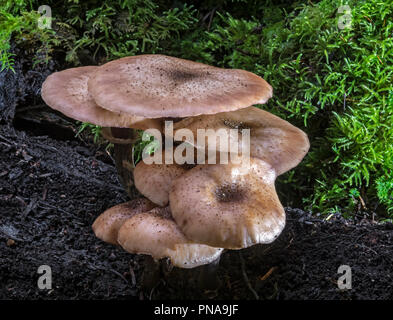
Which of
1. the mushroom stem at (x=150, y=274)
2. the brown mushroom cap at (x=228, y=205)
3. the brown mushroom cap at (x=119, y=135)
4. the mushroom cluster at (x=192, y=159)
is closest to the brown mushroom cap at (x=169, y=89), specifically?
the mushroom cluster at (x=192, y=159)

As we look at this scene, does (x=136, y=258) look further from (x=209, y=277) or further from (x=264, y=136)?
(x=264, y=136)

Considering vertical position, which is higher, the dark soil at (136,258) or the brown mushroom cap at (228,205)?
the brown mushroom cap at (228,205)

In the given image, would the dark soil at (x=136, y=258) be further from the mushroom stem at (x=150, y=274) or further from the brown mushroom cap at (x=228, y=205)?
the brown mushroom cap at (x=228, y=205)

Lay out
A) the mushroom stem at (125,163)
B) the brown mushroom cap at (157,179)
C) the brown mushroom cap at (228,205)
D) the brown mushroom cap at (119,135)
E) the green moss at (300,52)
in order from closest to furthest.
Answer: the brown mushroom cap at (228,205) → the brown mushroom cap at (157,179) → the brown mushroom cap at (119,135) → the mushroom stem at (125,163) → the green moss at (300,52)

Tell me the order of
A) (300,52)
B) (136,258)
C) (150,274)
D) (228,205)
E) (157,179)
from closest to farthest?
(228,205)
(157,179)
(150,274)
(136,258)
(300,52)

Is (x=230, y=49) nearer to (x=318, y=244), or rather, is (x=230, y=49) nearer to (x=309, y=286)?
(x=318, y=244)

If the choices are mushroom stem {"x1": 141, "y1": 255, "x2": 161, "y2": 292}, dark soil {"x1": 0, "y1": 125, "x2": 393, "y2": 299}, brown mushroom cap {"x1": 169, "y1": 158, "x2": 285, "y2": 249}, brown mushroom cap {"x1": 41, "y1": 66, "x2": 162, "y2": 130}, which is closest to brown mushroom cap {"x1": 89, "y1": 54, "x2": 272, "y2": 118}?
brown mushroom cap {"x1": 41, "y1": 66, "x2": 162, "y2": 130}

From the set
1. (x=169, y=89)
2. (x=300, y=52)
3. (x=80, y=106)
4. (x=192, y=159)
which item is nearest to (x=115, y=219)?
(x=192, y=159)
